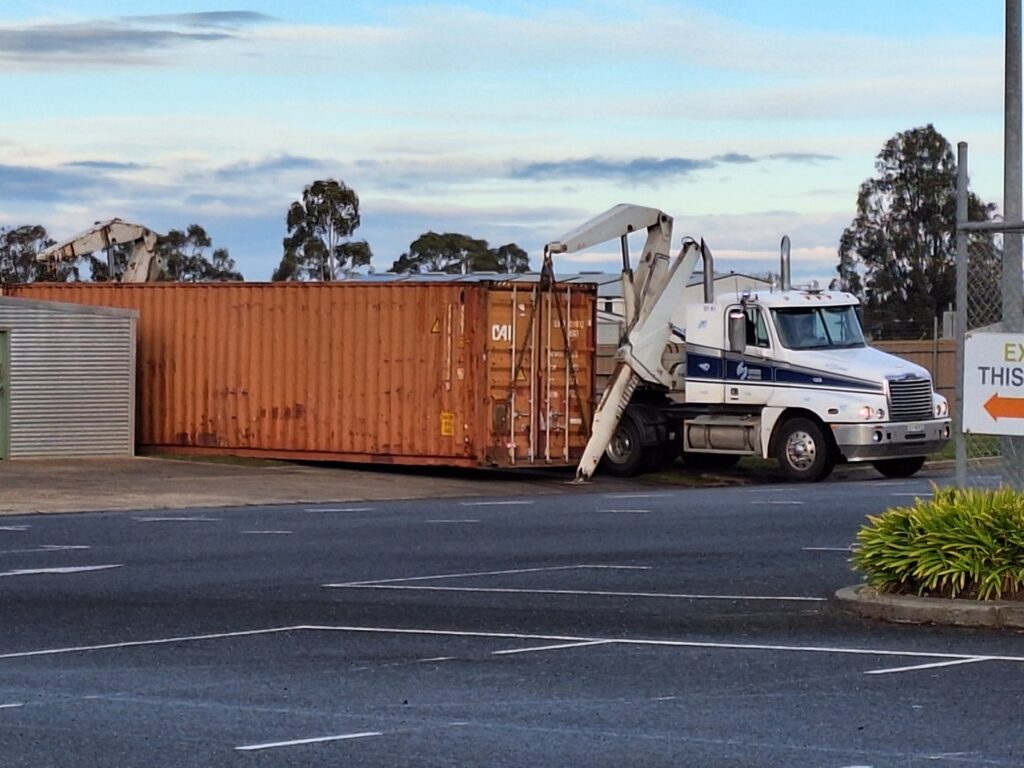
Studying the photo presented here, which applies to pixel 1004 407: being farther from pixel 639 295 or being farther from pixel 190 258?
pixel 190 258

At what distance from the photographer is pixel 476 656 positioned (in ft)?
35.5

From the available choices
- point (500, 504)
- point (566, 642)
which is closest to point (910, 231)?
point (500, 504)

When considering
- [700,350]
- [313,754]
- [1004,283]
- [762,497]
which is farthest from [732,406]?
[313,754]

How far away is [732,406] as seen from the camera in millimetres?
29500

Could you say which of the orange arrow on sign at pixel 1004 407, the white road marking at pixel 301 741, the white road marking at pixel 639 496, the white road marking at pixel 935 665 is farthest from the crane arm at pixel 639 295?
the white road marking at pixel 301 741

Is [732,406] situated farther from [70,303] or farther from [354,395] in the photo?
[70,303]

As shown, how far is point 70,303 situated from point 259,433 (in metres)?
3.98

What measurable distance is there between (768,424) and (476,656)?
1886 cm

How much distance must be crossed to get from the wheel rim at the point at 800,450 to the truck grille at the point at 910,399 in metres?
1.27

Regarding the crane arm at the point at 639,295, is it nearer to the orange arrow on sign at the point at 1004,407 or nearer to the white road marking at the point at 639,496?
the white road marking at the point at 639,496

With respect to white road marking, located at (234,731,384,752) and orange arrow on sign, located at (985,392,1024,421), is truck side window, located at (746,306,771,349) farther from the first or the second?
white road marking, located at (234,731,384,752)

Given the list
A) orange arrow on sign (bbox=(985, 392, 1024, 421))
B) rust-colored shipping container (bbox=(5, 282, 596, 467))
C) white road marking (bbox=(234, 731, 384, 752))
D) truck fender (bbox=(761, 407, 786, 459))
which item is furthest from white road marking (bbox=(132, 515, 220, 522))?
white road marking (bbox=(234, 731, 384, 752))

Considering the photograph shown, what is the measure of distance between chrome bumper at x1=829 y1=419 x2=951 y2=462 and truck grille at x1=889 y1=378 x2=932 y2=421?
0.11 meters

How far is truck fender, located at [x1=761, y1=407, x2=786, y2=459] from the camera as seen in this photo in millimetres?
29141
